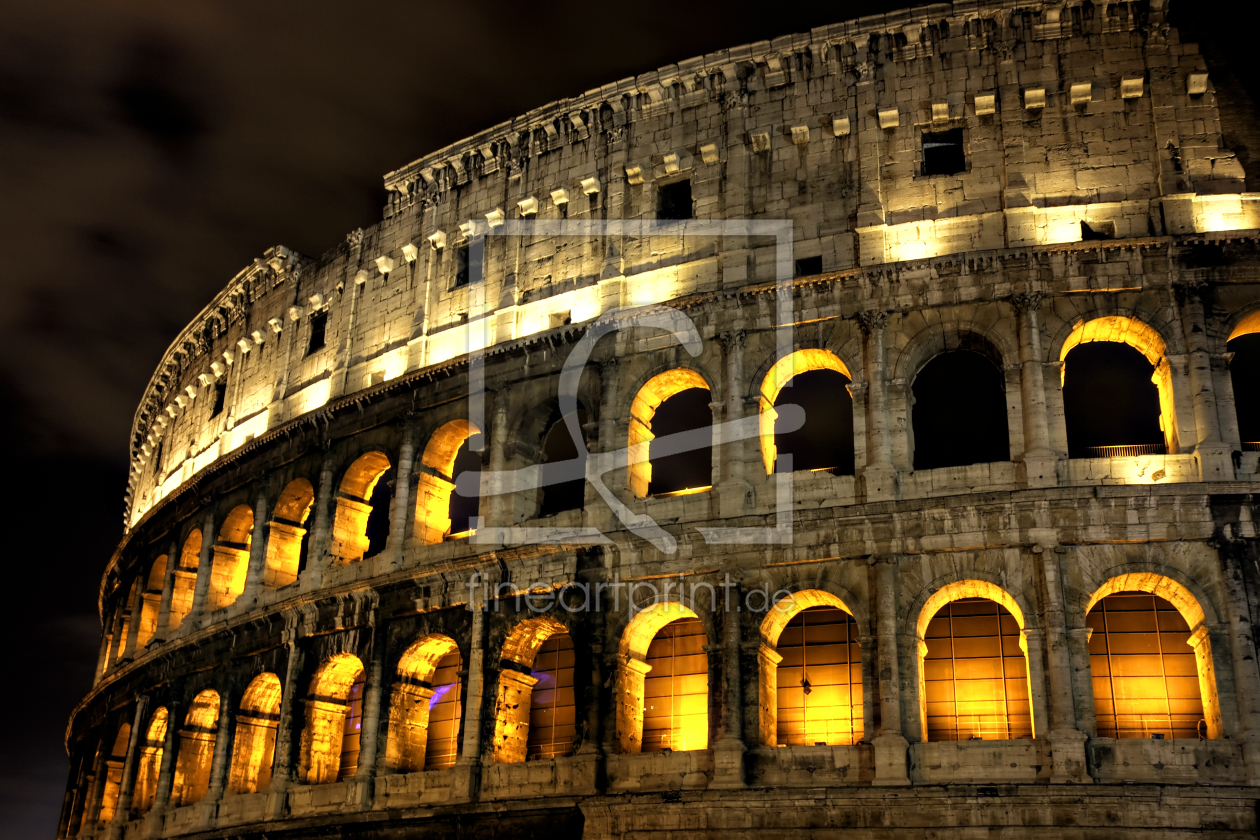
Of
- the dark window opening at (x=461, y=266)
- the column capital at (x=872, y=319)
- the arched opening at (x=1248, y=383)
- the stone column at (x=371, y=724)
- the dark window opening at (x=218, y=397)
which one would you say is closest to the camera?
the column capital at (x=872, y=319)

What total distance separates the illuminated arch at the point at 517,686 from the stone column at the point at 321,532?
5183 mm

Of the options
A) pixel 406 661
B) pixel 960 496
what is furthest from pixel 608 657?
pixel 960 496

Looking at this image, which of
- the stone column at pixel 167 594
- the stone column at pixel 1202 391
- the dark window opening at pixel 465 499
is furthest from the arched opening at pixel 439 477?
the stone column at pixel 1202 391

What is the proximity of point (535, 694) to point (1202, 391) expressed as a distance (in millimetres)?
11963

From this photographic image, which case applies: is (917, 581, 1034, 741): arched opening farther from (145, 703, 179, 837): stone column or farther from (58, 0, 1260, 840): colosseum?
(145, 703, 179, 837): stone column

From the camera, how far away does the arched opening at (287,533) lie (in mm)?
26203

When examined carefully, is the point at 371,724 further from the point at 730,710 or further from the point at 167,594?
the point at 167,594

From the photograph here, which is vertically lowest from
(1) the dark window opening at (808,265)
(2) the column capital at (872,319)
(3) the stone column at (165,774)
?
(3) the stone column at (165,774)

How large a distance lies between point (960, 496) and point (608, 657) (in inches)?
238

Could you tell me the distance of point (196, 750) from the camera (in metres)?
26.4

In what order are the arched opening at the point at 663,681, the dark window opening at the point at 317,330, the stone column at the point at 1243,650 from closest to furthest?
1. the stone column at the point at 1243,650
2. the arched opening at the point at 663,681
3. the dark window opening at the point at 317,330

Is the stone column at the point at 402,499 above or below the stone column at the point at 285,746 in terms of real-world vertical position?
above

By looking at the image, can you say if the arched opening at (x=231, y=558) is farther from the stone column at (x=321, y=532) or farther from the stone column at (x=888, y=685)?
the stone column at (x=888, y=685)

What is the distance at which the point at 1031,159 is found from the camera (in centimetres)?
2058
